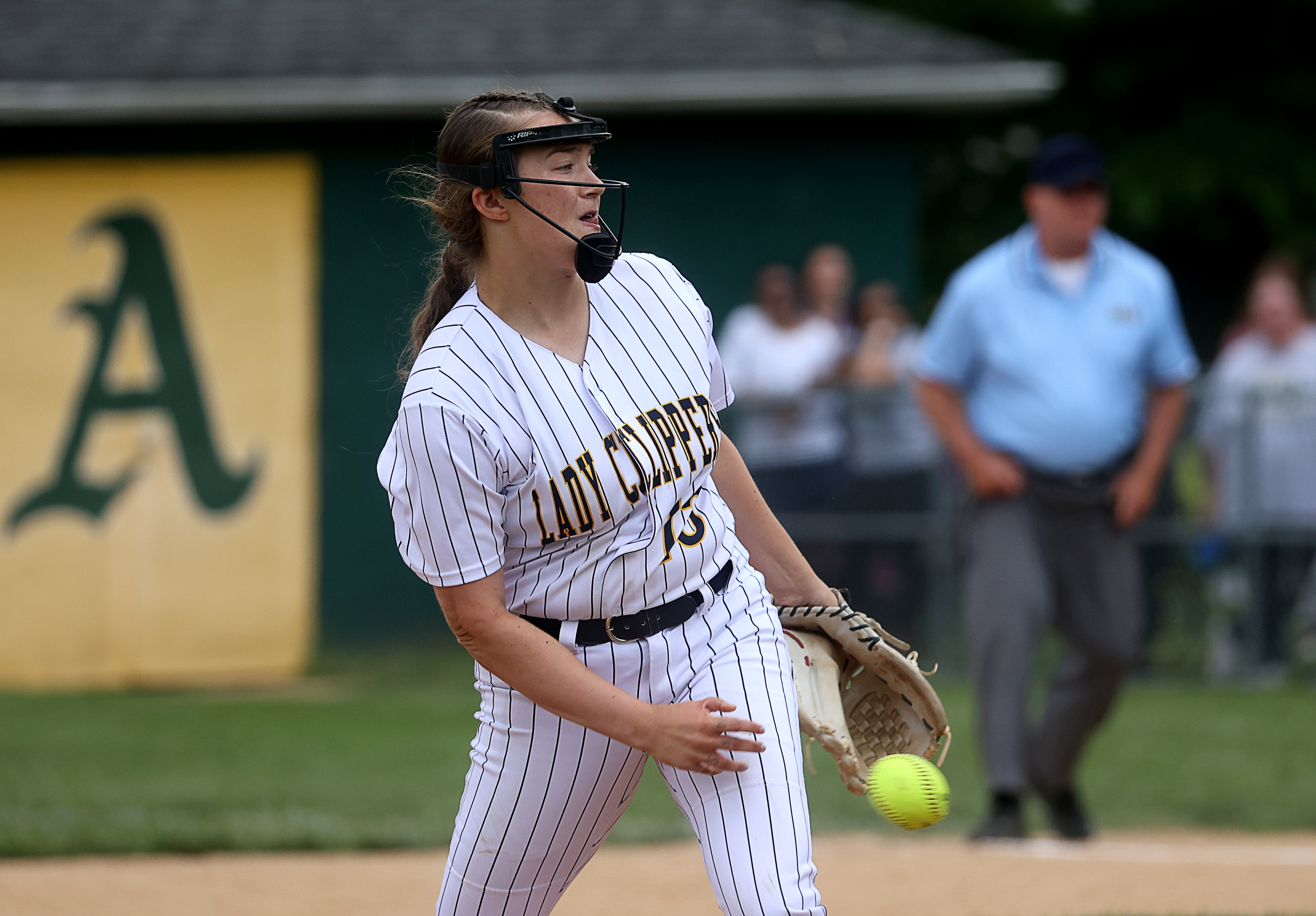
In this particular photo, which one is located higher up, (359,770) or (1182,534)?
(1182,534)

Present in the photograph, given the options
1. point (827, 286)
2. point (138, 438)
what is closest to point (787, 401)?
point (827, 286)

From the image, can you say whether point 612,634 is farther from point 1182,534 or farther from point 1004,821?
point 1182,534

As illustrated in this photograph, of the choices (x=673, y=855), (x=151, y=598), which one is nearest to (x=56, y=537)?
(x=151, y=598)

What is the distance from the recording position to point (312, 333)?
35.1 feet

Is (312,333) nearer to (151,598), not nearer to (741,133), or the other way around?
(151,598)

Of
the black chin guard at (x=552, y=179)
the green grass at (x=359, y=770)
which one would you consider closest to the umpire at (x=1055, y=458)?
the green grass at (x=359, y=770)

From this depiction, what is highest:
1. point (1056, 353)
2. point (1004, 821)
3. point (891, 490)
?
point (1056, 353)

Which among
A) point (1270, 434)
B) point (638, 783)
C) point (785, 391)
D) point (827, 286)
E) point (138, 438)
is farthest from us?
point (138, 438)

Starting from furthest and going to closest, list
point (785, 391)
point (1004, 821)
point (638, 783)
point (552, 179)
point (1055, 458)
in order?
point (785, 391), point (1055, 458), point (1004, 821), point (638, 783), point (552, 179)

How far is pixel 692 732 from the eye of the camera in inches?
117

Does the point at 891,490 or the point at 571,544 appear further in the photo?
the point at 891,490

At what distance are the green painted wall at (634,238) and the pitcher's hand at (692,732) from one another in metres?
7.60

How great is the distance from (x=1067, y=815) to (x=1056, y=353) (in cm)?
173

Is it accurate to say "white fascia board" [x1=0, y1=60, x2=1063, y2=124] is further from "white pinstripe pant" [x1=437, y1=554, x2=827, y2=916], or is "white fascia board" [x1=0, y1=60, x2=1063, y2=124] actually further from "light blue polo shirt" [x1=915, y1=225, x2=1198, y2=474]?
"white pinstripe pant" [x1=437, y1=554, x2=827, y2=916]
